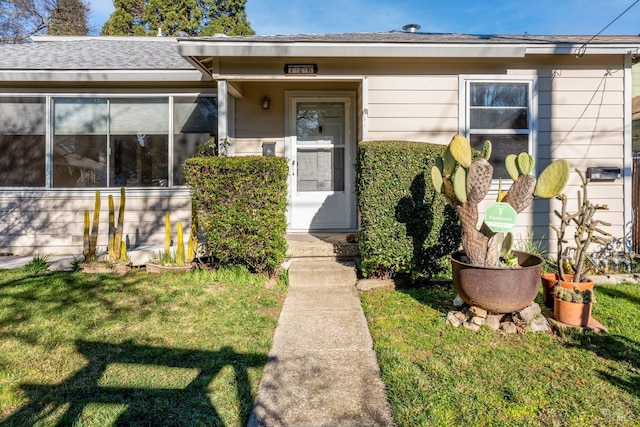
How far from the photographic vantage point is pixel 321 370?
247 cm

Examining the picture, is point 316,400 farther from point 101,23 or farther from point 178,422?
point 101,23

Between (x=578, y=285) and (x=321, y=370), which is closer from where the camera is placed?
(x=321, y=370)

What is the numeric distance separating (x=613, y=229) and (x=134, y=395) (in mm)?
6320

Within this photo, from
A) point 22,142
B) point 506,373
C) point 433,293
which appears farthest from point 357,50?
point 22,142

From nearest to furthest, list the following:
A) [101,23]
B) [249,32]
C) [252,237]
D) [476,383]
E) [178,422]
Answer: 1. [178,422]
2. [476,383]
3. [252,237]
4. [101,23]
5. [249,32]

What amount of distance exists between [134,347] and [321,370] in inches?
58.1

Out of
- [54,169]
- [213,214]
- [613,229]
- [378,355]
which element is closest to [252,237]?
[213,214]

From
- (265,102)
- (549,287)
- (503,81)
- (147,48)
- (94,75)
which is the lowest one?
(549,287)

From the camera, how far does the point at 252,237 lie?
4.28m

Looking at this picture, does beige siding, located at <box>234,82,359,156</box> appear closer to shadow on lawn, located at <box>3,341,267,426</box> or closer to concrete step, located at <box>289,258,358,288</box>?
concrete step, located at <box>289,258,358,288</box>

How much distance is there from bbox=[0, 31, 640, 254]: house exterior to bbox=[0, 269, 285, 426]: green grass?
2.10m

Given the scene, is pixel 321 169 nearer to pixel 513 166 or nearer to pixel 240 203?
pixel 240 203

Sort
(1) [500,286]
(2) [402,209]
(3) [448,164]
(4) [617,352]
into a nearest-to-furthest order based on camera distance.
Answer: (4) [617,352]
(1) [500,286]
(3) [448,164]
(2) [402,209]

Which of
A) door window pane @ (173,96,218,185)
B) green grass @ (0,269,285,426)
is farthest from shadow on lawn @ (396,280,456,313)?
door window pane @ (173,96,218,185)
